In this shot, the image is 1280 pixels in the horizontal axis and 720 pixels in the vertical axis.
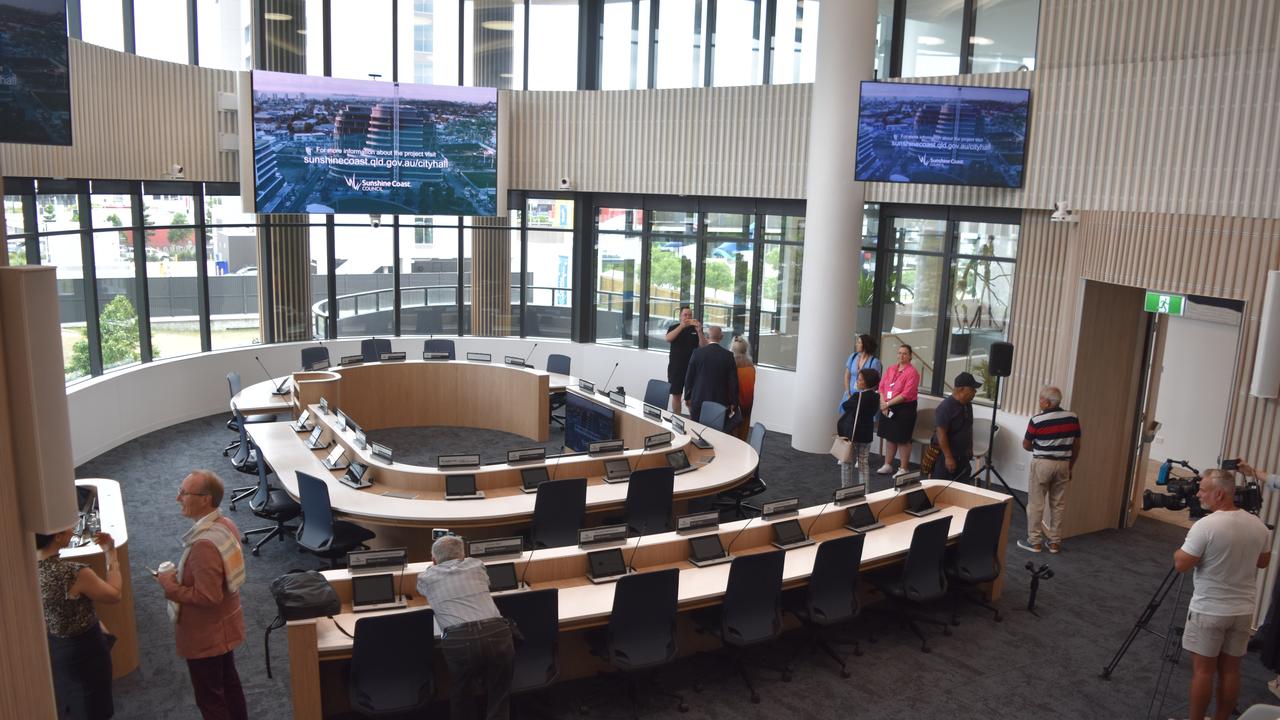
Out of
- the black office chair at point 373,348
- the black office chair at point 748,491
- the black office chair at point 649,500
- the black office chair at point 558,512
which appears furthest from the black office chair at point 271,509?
the black office chair at point 373,348

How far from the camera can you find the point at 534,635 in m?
5.25

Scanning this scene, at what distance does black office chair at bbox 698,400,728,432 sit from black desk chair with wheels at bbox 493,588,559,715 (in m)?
4.58

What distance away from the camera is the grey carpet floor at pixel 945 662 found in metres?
5.79

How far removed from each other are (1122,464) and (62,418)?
8831 millimetres

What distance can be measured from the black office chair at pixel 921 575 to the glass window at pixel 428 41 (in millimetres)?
9887

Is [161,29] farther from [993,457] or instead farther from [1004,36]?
[993,457]

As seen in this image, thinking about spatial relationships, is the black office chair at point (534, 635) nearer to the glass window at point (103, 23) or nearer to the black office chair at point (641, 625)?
the black office chair at point (641, 625)

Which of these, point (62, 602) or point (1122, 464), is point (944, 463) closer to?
point (1122, 464)

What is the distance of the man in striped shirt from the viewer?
8.18 metres

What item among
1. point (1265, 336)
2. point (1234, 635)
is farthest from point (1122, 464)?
point (1234, 635)

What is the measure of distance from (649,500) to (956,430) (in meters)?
3.09

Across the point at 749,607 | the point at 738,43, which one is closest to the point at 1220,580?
the point at 749,607

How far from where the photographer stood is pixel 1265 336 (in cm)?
645

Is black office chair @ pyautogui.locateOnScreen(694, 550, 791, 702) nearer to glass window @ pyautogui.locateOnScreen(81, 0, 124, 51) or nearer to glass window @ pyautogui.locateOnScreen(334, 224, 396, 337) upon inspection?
glass window @ pyautogui.locateOnScreen(81, 0, 124, 51)
